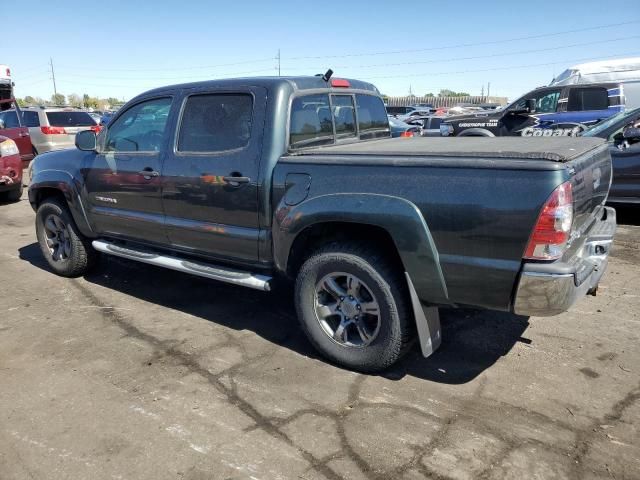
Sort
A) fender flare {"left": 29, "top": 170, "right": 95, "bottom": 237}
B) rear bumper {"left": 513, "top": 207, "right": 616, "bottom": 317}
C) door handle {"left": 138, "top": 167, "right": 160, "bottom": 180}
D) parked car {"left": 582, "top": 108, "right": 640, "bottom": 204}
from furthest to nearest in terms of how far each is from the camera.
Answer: parked car {"left": 582, "top": 108, "right": 640, "bottom": 204}
fender flare {"left": 29, "top": 170, "right": 95, "bottom": 237}
door handle {"left": 138, "top": 167, "right": 160, "bottom": 180}
rear bumper {"left": 513, "top": 207, "right": 616, "bottom": 317}

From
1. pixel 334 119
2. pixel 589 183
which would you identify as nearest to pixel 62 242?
pixel 334 119

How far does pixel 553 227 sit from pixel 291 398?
176cm

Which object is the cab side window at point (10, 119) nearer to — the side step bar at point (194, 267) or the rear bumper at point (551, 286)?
the side step bar at point (194, 267)

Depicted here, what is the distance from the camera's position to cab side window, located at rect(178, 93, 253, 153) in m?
3.79

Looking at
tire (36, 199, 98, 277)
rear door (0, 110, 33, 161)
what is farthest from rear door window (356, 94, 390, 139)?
rear door (0, 110, 33, 161)

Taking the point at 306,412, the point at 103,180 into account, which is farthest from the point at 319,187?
the point at 103,180

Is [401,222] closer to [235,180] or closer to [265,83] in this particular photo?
[235,180]

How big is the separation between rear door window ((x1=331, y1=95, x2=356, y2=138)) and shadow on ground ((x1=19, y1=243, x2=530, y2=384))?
158 cm

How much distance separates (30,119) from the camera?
46.9 feet

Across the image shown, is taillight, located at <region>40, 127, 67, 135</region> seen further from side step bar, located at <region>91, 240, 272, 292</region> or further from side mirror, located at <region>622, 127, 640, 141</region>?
side mirror, located at <region>622, 127, 640, 141</region>

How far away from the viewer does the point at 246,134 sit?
375 centimetres

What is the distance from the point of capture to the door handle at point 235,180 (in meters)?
3.67

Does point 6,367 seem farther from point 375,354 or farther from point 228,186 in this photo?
point 375,354

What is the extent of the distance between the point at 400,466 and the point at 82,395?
198 centimetres
